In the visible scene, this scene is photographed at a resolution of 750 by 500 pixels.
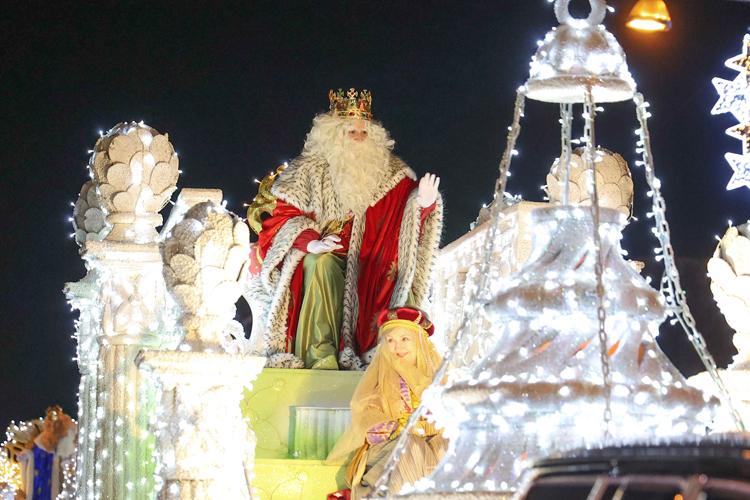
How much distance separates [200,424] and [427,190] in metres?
2.33

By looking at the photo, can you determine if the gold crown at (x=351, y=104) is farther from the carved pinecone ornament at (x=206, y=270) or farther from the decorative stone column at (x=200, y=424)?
the decorative stone column at (x=200, y=424)

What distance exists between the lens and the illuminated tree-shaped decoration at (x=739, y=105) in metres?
7.15

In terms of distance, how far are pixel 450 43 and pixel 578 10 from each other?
39.7 inches

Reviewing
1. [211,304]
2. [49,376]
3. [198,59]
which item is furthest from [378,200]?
[49,376]

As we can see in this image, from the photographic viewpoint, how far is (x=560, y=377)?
139 inches

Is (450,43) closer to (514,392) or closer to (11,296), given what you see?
(11,296)

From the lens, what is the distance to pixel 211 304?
16.4 ft

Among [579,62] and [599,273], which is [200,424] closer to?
[599,273]

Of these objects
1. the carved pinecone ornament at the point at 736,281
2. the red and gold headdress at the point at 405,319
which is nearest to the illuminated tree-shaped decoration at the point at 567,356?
the red and gold headdress at the point at 405,319

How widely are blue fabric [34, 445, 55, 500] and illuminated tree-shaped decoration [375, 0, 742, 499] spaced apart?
25.1ft

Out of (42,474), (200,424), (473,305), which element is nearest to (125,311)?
(200,424)

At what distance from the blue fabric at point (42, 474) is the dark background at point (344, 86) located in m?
2.04

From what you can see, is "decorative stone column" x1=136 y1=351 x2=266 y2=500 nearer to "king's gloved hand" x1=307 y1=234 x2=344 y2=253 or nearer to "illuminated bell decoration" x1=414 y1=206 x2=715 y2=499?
"illuminated bell decoration" x1=414 y1=206 x2=715 y2=499

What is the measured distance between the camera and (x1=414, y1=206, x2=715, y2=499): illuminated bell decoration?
11.3 feet
